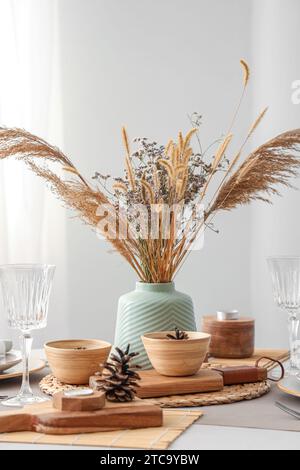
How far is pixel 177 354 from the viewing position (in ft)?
4.50

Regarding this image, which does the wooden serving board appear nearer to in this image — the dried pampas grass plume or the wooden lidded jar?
the wooden lidded jar

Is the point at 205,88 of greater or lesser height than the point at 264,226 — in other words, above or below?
above

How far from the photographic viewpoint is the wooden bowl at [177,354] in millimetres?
1369

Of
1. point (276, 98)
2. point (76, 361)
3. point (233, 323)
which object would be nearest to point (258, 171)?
point (233, 323)

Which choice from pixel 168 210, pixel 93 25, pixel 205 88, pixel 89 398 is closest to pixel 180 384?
pixel 89 398

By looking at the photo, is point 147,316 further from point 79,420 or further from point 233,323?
point 79,420

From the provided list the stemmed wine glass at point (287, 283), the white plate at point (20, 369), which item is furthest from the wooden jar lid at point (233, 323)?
the white plate at point (20, 369)

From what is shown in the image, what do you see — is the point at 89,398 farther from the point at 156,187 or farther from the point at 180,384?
the point at 156,187

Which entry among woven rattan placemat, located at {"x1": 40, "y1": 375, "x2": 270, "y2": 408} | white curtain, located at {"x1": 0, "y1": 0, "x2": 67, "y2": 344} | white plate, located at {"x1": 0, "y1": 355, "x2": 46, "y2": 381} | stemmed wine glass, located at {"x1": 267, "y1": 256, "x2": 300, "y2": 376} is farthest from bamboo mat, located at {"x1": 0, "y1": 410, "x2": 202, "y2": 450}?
white curtain, located at {"x1": 0, "y1": 0, "x2": 67, "y2": 344}

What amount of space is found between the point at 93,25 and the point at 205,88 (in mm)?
645

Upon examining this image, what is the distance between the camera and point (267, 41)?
3.30 meters

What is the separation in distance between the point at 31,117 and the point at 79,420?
254 centimetres

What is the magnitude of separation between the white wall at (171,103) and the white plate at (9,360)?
1833 millimetres
